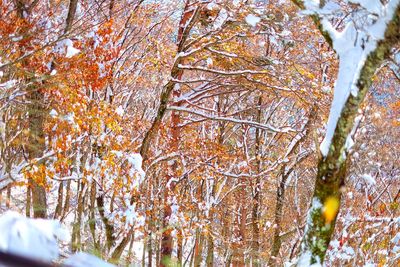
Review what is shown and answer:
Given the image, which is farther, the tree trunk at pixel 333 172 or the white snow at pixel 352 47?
the tree trunk at pixel 333 172

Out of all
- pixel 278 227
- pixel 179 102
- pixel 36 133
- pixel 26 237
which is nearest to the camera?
pixel 26 237

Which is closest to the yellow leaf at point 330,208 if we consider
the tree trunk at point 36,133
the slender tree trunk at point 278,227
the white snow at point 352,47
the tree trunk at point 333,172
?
the tree trunk at point 333,172

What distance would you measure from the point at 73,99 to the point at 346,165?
188 inches

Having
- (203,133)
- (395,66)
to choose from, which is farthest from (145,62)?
(395,66)

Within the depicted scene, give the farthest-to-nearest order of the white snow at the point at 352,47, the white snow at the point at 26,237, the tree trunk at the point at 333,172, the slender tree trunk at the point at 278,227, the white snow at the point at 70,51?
the slender tree trunk at the point at 278,227
the white snow at the point at 70,51
the tree trunk at the point at 333,172
the white snow at the point at 352,47
the white snow at the point at 26,237

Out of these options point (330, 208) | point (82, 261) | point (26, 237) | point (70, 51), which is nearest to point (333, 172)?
point (330, 208)

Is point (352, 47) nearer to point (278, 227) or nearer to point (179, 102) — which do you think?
point (179, 102)

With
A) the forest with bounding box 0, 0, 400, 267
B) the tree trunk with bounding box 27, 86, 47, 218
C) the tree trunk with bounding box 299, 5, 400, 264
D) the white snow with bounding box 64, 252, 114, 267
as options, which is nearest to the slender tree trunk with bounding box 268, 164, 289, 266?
the forest with bounding box 0, 0, 400, 267

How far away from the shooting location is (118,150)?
8.53 meters

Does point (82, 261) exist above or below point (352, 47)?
below

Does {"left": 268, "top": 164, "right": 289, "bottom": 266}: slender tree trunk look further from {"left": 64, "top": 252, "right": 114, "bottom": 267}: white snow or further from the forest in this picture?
{"left": 64, "top": 252, "right": 114, "bottom": 267}: white snow

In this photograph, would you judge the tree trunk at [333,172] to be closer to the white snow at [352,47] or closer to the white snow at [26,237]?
the white snow at [352,47]

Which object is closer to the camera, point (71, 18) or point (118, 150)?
point (71, 18)

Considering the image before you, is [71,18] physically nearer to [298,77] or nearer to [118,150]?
[118,150]
